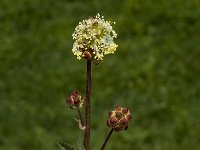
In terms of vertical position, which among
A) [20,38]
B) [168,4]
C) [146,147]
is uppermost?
[168,4]

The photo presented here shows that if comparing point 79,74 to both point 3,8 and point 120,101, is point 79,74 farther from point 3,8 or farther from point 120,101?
point 3,8

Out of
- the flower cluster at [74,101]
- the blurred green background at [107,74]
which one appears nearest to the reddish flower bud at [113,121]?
the flower cluster at [74,101]

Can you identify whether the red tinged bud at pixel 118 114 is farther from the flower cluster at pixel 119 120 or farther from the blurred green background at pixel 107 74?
the blurred green background at pixel 107 74

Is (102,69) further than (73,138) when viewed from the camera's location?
Yes

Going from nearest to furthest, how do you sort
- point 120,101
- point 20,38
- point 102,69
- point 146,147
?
point 146,147 < point 120,101 < point 102,69 < point 20,38

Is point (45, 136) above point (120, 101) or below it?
below

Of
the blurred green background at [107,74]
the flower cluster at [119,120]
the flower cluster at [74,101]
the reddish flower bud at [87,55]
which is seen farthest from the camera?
the blurred green background at [107,74]

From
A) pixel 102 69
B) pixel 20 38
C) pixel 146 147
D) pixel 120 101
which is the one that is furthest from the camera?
pixel 20 38

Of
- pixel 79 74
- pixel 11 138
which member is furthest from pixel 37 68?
pixel 11 138
